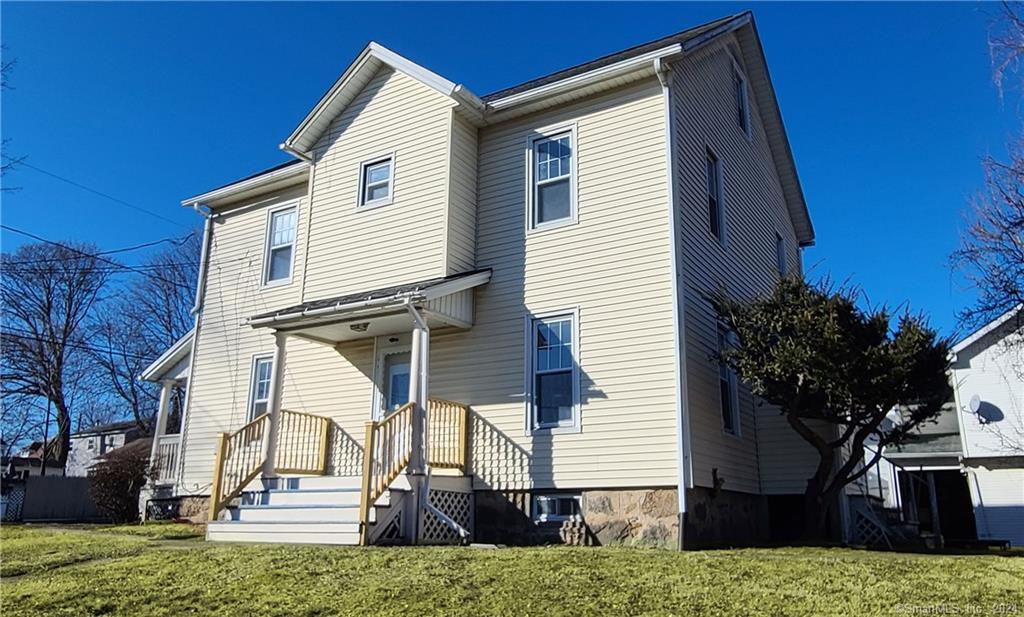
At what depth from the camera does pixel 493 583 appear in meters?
5.93

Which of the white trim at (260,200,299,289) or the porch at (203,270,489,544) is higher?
the white trim at (260,200,299,289)

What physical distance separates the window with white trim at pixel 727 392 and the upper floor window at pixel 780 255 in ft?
15.2

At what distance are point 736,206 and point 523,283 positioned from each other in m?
4.73

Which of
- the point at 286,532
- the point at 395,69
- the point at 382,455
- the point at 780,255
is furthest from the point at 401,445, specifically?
the point at 780,255

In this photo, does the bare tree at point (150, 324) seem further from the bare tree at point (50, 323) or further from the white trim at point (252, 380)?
the white trim at point (252, 380)

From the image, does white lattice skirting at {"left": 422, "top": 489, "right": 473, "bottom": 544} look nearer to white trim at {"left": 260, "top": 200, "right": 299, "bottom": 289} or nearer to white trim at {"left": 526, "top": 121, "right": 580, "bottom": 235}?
white trim at {"left": 526, "top": 121, "right": 580, "bottom": 235}

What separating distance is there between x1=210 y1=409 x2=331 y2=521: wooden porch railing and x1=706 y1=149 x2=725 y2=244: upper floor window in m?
7.19

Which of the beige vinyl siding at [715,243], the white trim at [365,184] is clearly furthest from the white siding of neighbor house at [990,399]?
the white trim at [365,184]

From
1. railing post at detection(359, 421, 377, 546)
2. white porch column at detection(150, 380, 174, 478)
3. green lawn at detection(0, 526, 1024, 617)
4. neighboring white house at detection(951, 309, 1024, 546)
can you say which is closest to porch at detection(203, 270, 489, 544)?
railing post at detection(359, 421, 377, 546)

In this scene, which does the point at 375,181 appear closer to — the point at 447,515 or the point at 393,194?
the point at 393,194

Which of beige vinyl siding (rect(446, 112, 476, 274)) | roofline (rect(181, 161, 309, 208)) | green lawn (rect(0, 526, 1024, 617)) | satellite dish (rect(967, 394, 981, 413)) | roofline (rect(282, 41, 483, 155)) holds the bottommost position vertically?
green lawn (rect(0, 526, 1024, 617))

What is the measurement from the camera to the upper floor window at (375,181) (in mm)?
12555

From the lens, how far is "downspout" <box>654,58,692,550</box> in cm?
932

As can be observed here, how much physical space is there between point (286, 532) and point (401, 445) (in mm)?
1781
